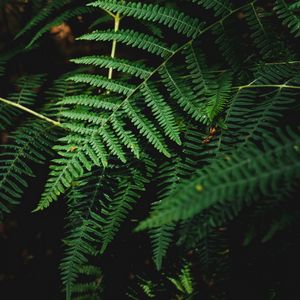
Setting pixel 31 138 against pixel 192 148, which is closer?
pixel 192 148

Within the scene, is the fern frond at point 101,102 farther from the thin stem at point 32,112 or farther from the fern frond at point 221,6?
the fern frond at point 221,6

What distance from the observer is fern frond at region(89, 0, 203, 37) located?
170cm

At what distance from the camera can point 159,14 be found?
169 centimetres

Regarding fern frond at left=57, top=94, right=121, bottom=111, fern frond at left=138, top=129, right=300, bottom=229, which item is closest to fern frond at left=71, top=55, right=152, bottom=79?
fern frond at left=57, top=94, right=121, bottom=111

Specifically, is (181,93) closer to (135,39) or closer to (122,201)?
(135,39)

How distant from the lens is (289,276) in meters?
1.47

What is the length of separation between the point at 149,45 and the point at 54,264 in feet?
5.51

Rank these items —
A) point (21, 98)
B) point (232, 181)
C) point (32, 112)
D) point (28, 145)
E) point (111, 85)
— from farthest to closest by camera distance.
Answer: point (21, 98) < point (32, 112) < point (28, 145) < point (111, 85) < point (232, 181)

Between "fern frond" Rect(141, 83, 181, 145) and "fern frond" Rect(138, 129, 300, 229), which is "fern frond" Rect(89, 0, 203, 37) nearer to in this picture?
"fern frond" Rect(141, 83, 181, 145)

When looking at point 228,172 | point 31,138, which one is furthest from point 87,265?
point 228,172

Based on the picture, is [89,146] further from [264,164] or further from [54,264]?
[54,264]

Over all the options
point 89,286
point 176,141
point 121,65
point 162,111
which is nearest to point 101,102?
point 121,65

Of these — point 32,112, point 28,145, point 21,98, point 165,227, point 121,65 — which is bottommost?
point 165,227

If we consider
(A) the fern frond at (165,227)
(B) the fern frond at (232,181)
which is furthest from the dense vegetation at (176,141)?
(B) the fern frond at (232,181)
